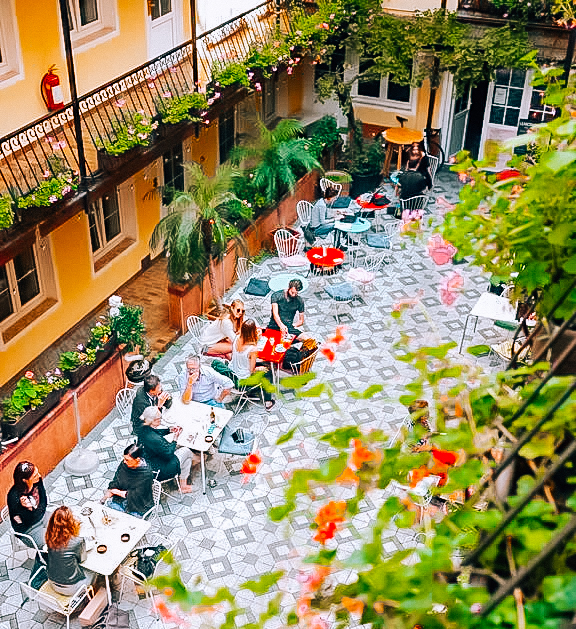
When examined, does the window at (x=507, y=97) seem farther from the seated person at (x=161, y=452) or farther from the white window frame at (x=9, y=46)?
the seated person at (x=161, y=452)

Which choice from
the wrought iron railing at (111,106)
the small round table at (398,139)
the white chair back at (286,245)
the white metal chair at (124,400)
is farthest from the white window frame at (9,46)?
the small round table at (398,139)

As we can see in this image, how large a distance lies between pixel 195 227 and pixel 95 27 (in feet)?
11.3

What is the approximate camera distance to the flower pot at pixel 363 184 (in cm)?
1642

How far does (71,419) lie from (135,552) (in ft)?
6.93

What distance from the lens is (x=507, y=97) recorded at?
16797 millimetres

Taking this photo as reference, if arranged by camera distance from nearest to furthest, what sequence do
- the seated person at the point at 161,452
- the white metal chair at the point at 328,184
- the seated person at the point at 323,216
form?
1. the seated person at the point at 161,452
2. the seated person at the point at 323,216
3. the white metal chair at the point at 328,184

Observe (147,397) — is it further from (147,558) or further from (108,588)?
(108,588)

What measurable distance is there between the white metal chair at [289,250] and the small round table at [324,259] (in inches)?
8.9

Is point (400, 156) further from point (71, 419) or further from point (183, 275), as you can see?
point (71, 419)

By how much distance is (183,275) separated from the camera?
1211cm

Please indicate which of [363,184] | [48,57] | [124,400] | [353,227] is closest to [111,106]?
[48,57]

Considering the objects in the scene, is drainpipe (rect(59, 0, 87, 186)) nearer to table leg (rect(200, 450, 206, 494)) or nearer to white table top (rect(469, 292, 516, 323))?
table leg (rect(200, 450, 206, 494))

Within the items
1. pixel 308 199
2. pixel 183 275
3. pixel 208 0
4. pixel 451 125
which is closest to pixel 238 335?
pixel 183 275

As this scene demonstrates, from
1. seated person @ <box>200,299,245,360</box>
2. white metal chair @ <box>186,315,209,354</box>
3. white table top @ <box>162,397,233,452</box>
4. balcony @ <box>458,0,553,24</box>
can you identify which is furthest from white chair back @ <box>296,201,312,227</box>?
white table top @ <box>162,397,233,452</box>
